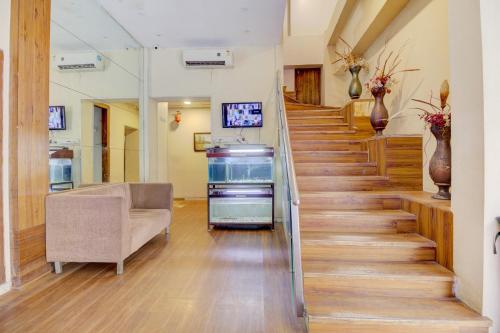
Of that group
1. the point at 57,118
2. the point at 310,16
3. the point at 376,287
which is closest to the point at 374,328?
the point at 376,287

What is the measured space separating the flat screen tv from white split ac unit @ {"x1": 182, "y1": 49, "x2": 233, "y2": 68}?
241cm

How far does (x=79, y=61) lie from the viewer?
12.3 feet

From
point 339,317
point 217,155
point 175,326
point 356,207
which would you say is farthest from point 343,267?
point 217,155

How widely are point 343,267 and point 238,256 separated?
4.59 ft

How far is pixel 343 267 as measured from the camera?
7.47 feet

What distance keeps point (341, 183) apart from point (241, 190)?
5.79ft

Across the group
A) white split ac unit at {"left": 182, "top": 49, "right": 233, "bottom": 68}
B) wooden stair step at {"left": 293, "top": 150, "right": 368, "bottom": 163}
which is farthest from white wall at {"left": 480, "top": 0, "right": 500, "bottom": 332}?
white split ac unit at {"left": 182, "top": 49, "right": 233, "bottom": 68}

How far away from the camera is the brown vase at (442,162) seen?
8.12 ft

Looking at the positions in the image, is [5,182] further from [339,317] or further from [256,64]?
[256,64]

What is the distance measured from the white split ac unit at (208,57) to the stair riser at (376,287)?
412cm

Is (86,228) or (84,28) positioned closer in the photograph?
(86,228)

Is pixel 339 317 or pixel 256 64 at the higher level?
pixel 256 64

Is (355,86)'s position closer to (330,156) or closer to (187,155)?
(330,156)

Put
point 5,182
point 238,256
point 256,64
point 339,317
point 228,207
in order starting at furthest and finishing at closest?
point 256,64 < point 228,207 < point 238,256 < point 5,182 < point 339,317
